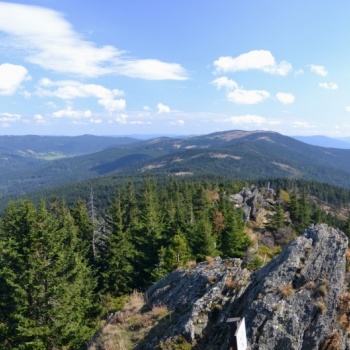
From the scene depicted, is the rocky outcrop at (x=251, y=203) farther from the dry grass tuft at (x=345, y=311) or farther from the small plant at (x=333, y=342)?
the small plant at (x=333, y=342)

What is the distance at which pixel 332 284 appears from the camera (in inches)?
545

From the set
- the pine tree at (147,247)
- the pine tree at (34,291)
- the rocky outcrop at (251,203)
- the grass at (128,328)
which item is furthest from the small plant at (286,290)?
the rocky outcrop at (251,203)

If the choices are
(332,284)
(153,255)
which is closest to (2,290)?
(153,255)

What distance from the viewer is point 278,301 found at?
13.6m

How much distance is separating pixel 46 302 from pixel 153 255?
61.3 feet

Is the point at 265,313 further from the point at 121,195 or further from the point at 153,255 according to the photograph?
the point at 121,195

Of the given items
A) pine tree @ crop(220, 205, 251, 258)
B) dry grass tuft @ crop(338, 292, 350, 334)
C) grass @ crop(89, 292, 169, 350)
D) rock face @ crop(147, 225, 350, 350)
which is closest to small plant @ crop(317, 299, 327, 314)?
rock face @ crop(147, 225, 350, 350)

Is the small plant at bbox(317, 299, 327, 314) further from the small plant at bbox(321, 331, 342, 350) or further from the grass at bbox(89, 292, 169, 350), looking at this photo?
the grass at bbox(89, 292, 169, 350)

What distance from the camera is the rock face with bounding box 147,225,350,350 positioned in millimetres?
12531

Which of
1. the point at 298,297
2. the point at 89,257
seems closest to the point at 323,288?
the point at 298,297

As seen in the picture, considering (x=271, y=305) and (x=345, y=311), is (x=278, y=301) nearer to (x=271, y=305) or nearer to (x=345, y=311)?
(x=271, y=305)

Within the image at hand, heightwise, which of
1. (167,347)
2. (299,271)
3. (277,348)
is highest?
(299,271)

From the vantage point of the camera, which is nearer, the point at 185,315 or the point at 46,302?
the point at 185,315

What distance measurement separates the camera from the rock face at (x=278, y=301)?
1253 cm
